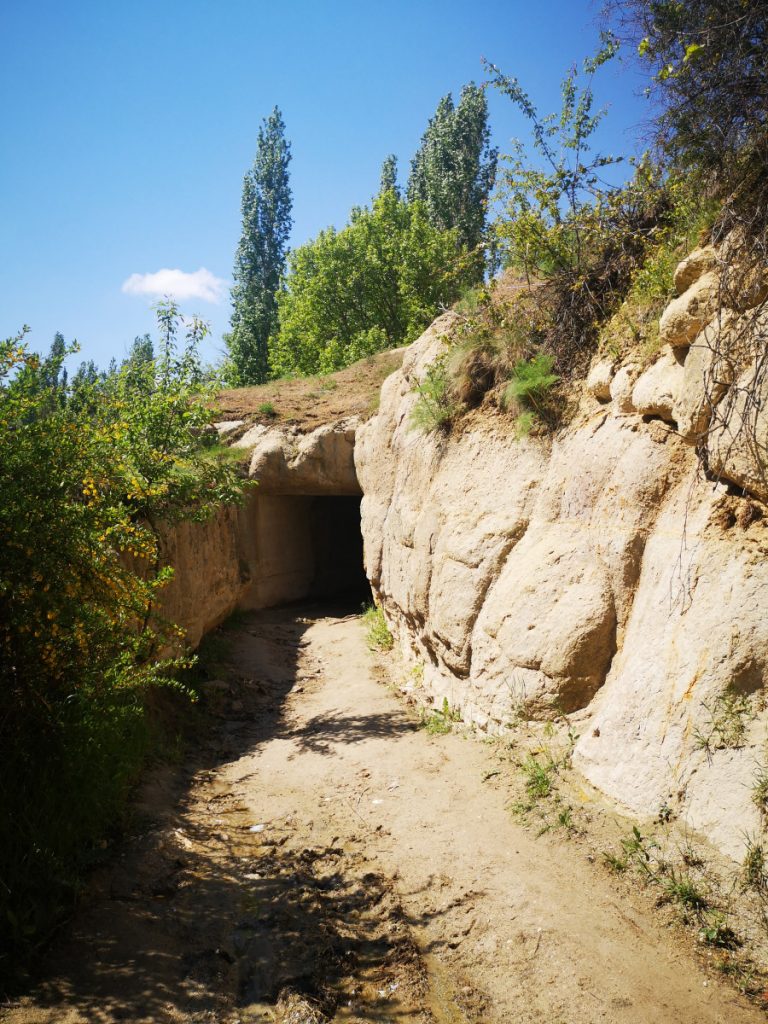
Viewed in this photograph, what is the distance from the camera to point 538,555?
6.27 m

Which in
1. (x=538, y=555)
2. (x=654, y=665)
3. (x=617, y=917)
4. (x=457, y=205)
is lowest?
(x=617, y=917)

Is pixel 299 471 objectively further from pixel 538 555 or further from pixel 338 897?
pixel 338 897

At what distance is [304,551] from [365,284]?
48.1 ft

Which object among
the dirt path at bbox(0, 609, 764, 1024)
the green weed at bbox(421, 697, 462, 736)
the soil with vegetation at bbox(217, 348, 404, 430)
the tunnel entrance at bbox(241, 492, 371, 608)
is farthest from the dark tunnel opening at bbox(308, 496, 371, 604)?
the dirt path at bbox(0, 609, 764, 1024)

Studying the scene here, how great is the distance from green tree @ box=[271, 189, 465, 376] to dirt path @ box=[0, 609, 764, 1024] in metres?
20.5

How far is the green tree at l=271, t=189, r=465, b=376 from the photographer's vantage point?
2550cm

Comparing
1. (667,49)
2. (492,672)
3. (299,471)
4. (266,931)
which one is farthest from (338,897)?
(299,471)

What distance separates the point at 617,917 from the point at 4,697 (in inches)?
153

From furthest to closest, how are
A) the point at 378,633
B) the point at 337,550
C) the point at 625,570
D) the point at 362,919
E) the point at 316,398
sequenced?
the point at 337,550
the point at 316,398
the point at 378,633
the point at 625,570
the point at 362,919

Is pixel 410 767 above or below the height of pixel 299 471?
below

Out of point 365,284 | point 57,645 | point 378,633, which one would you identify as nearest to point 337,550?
point 378,633

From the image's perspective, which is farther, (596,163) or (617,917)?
(596,163)

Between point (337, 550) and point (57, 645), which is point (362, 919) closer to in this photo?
point (57, 645)

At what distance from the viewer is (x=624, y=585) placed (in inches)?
212
